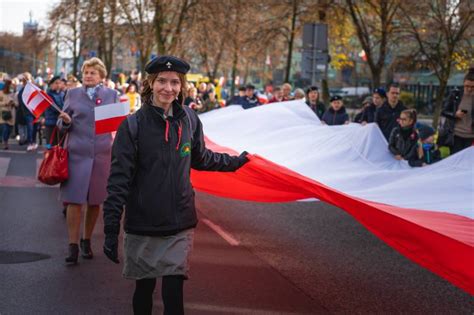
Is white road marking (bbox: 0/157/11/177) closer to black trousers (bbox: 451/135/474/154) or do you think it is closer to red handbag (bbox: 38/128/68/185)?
red handbag (bbox: 38/128/68/185)

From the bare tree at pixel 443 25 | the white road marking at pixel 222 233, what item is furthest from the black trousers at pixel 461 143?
the bare tree at pixel 443 25

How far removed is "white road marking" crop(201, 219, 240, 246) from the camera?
892cm

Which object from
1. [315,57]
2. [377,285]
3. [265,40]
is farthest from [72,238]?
[265,40]

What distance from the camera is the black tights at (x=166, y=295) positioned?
14.4 ft

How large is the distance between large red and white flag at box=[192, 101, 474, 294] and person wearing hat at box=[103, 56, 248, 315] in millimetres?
1588

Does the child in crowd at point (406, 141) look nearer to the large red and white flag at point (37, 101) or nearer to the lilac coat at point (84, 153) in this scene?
the lilac coat at point (84, 153)

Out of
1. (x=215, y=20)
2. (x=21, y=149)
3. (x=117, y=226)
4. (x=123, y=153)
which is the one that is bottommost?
(x=21, y=149)

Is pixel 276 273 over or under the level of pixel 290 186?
under

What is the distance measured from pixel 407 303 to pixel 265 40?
2640 centimetres

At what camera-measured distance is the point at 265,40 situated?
32250 mm

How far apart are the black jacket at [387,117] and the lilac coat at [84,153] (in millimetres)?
4834

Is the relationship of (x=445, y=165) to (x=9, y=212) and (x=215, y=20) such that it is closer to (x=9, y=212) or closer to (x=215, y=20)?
(x=9, y=212)

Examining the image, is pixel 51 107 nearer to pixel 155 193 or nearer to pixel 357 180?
pixel 357 180

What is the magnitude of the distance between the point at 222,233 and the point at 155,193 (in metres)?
4.97
